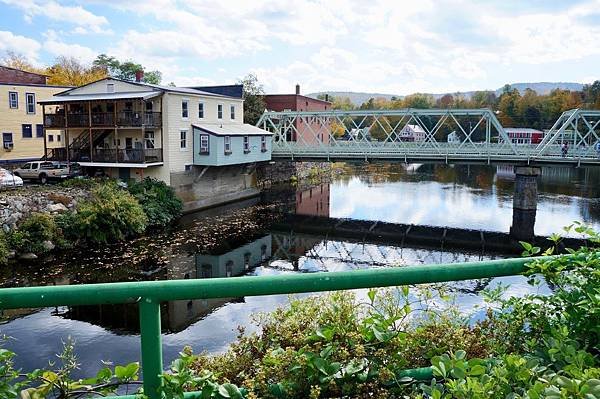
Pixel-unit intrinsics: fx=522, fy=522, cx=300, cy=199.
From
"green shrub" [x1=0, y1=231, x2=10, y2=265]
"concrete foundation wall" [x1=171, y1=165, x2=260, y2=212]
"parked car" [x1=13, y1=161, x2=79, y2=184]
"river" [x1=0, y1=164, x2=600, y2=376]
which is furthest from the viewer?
"concrete foundation wall" [x1=171, y1=165, x2=260, y2=212]

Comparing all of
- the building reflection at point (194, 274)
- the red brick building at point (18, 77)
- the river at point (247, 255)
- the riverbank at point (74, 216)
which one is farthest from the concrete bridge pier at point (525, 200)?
the red brick building at point (18, 77)

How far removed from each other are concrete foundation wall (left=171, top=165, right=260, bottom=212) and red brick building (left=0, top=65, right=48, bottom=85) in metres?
20.1

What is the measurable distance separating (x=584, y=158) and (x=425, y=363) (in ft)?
136

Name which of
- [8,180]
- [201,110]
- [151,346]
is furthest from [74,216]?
[151,346]

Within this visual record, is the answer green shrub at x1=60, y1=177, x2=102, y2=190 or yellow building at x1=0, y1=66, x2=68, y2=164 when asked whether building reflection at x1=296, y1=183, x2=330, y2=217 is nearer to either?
green shrub at x1=60, y1=177, x2=102, y2=190

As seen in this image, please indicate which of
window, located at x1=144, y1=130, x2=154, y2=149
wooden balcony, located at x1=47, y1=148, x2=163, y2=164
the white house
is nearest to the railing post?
the white house

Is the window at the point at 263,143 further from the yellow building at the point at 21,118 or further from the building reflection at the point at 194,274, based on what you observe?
the yellow building at the point at 21,118

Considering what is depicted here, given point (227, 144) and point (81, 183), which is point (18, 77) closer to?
point (227, 144)

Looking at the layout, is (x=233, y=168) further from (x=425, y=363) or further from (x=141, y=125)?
(x=425, y=363)

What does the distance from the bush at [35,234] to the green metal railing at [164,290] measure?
75.8ft

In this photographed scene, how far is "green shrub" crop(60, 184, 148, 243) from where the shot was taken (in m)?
24.7

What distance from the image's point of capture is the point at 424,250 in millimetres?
27750

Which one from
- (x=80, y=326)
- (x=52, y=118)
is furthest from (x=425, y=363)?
(x=52, y=118)

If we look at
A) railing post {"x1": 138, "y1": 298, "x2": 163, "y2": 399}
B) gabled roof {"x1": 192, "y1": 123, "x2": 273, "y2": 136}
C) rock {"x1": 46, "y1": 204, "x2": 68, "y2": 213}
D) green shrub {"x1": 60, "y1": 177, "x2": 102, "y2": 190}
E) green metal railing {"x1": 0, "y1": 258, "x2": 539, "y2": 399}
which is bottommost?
rock {"x1": 46, "y1": 204, "x2": 68, "y2": 213}
